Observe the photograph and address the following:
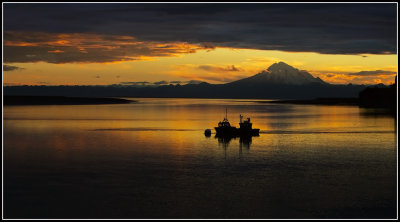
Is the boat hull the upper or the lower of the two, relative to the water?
upper

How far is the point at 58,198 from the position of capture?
3209 cm

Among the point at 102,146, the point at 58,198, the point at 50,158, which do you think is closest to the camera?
the point at 58,198

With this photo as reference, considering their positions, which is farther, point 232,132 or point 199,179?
point 232,132

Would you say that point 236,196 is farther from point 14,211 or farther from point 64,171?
point 64,171

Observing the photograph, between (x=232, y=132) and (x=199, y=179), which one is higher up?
(x=232, y=132)

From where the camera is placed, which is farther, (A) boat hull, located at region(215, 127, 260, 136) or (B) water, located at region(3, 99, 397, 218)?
(A) boat hull, located at region(215, 127, 260, 136)

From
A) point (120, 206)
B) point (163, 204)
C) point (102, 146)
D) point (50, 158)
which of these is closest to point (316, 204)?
point (163, 204)

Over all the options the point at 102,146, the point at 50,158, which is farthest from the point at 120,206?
the point at 102,146

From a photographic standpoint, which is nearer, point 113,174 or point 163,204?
point 163,204

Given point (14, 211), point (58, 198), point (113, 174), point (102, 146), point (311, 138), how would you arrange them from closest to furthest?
point (14, 211) → point (58, 198) → point (113, 174) → point (102, 146) → point (311, 138)

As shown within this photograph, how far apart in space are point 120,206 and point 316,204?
11799 mm

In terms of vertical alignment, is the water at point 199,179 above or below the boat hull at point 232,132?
below

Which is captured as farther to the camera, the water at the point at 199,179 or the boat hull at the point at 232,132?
the boat hull at the point at 232,132

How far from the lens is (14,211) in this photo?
2947 cm
